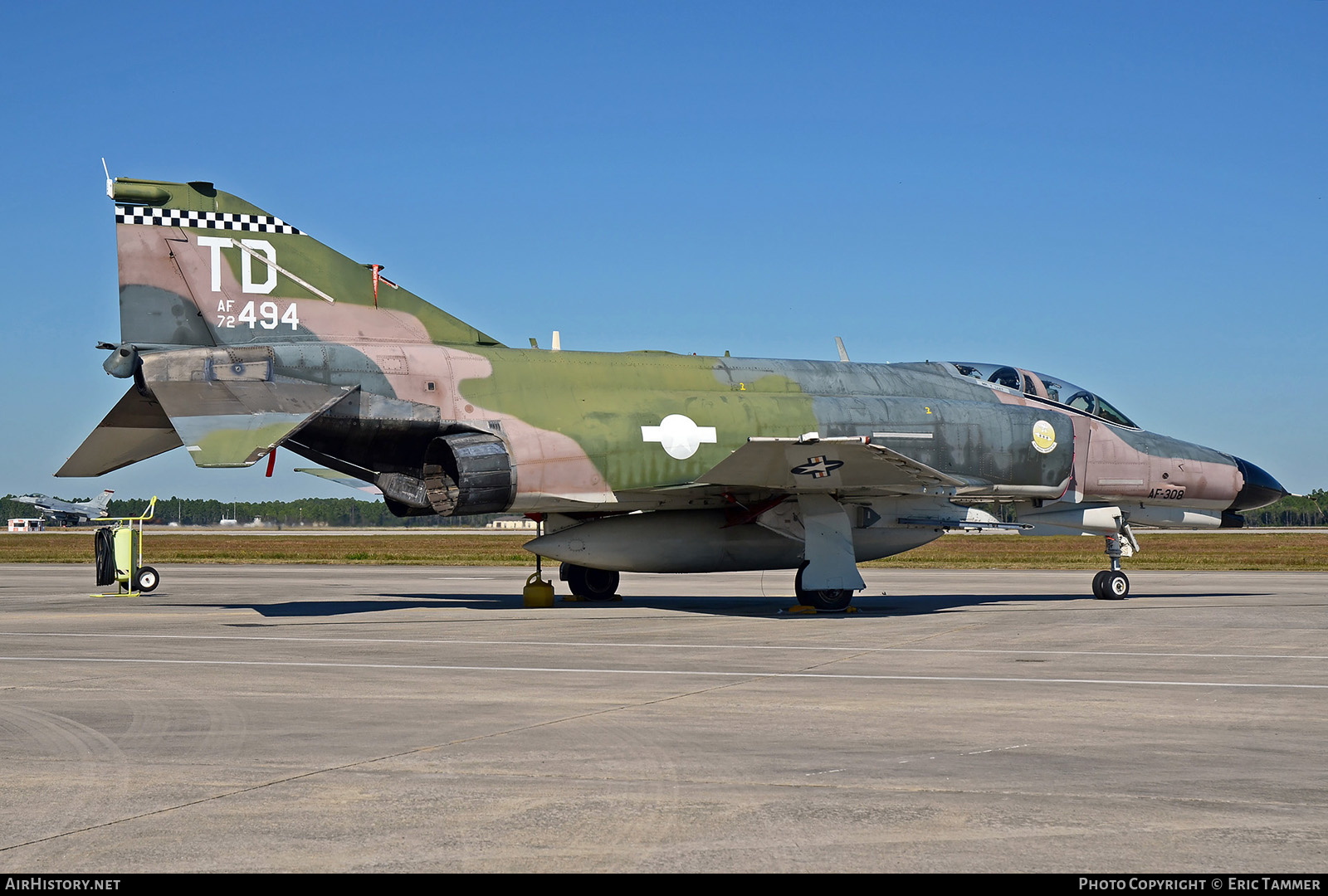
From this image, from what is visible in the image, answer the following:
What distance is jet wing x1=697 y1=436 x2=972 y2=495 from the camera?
1608 centimetres

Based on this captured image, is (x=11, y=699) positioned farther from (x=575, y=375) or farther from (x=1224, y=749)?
(x=575, y=375)

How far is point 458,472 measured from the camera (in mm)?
16312

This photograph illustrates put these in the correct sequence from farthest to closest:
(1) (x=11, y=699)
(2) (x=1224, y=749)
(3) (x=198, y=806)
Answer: (1) (x=11, y=699) < (2) (x=1224, y=749) < (3) (x=198, y=806)

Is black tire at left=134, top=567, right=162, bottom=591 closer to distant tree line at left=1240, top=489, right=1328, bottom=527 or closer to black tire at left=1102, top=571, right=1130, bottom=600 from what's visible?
black tire at left=1102, top=571, right=1130, bottom=600

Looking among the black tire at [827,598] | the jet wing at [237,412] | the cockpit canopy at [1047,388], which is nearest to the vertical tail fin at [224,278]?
the jet wing at [237,412]

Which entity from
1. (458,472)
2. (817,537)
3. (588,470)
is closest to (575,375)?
(588,470)

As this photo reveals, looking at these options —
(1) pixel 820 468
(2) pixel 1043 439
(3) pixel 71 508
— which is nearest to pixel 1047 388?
(2) pixel 1043 439

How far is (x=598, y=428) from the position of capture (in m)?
17.4

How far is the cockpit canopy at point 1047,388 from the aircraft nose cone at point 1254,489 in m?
2.10

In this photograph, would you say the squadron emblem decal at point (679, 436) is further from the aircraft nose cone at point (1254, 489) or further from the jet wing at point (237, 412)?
the aircraft nose cone at point (1254, 489)

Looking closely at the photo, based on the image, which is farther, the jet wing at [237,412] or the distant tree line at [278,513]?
the distant tree line at [278,513]

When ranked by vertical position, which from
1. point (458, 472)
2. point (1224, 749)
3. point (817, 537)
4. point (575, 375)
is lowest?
point (1224, 749)

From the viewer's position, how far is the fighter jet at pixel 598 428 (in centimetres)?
1587
